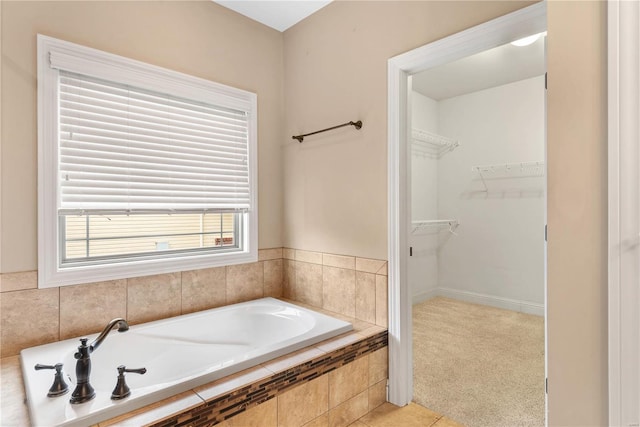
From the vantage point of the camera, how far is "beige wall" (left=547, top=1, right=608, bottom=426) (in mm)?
915

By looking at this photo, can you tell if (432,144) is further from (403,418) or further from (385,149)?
(403,418)

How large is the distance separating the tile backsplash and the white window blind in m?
0.47

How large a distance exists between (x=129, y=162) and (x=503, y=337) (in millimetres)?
3391

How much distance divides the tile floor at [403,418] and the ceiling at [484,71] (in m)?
2.90

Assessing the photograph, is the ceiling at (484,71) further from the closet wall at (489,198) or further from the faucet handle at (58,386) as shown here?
the faucet handle at (58,386)

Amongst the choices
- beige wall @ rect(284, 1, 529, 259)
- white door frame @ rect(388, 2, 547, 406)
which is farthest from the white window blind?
white door frame @ rect(388, 2, 547, 406)

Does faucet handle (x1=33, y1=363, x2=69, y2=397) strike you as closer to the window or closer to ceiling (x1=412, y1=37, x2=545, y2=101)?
the window

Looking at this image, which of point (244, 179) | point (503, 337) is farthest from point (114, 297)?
point (503, 337)

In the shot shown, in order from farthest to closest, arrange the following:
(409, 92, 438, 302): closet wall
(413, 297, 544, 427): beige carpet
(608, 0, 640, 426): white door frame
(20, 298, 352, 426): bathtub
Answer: (409, 92, 438, 302): closet wall
(413, 297, 544, 427): beige carpet
(20, 298, 352, 426): bathtub
(608, 0, 640, 426): white door frame

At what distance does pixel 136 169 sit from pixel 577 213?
89.8 inches

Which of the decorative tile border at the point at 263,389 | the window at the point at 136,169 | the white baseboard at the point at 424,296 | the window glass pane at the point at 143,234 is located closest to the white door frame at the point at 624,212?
the decorative tile border at the point at 263,389

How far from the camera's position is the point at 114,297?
209 centimetres

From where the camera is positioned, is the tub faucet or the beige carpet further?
the beige carpet

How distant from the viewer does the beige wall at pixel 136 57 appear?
1.77 metres
